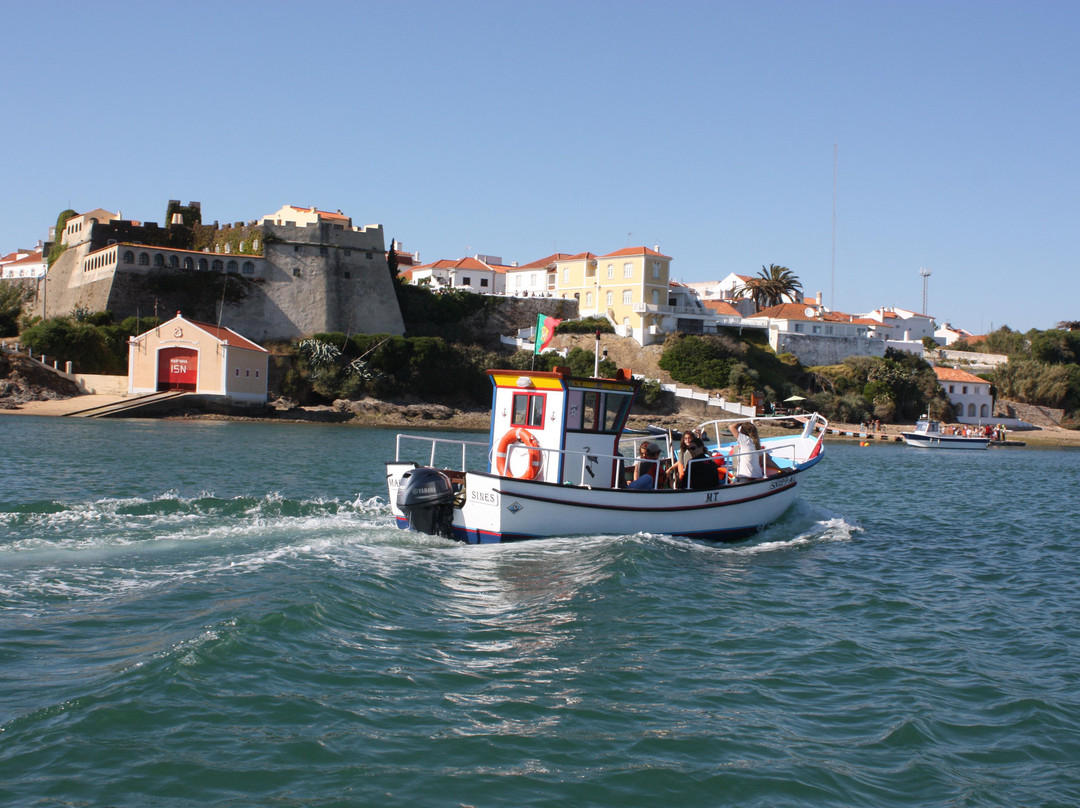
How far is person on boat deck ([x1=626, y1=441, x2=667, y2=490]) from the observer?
1355 centimetres

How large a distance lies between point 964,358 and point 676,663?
79190 mm

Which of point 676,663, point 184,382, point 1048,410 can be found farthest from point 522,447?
point 1048,410

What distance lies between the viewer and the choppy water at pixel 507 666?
213 inches

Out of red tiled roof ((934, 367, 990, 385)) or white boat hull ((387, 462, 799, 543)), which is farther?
red tiled roof ((934, 367, 990, 385))

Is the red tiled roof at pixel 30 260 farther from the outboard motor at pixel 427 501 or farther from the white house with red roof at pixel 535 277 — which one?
the outboard motor at pixel 427 501

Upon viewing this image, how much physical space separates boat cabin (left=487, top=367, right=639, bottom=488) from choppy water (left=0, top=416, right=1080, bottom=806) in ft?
4.77

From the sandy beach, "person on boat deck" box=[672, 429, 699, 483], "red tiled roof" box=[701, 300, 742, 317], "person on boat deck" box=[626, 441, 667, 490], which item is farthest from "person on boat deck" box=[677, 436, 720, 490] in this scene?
"red tiled roof" box=[701, 300, 742, 317]

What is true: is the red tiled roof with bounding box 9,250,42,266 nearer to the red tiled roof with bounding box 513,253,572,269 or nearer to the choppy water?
the red tiled roof with bounding box 513,253,572,269

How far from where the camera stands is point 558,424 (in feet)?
44.6

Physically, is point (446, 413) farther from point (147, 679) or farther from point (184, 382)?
point (147, 679)

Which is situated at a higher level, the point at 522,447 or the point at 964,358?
the point at 964,358

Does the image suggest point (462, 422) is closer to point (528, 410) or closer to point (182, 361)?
point (182, 361)

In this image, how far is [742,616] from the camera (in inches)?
372

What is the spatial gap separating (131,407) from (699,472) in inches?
1240
